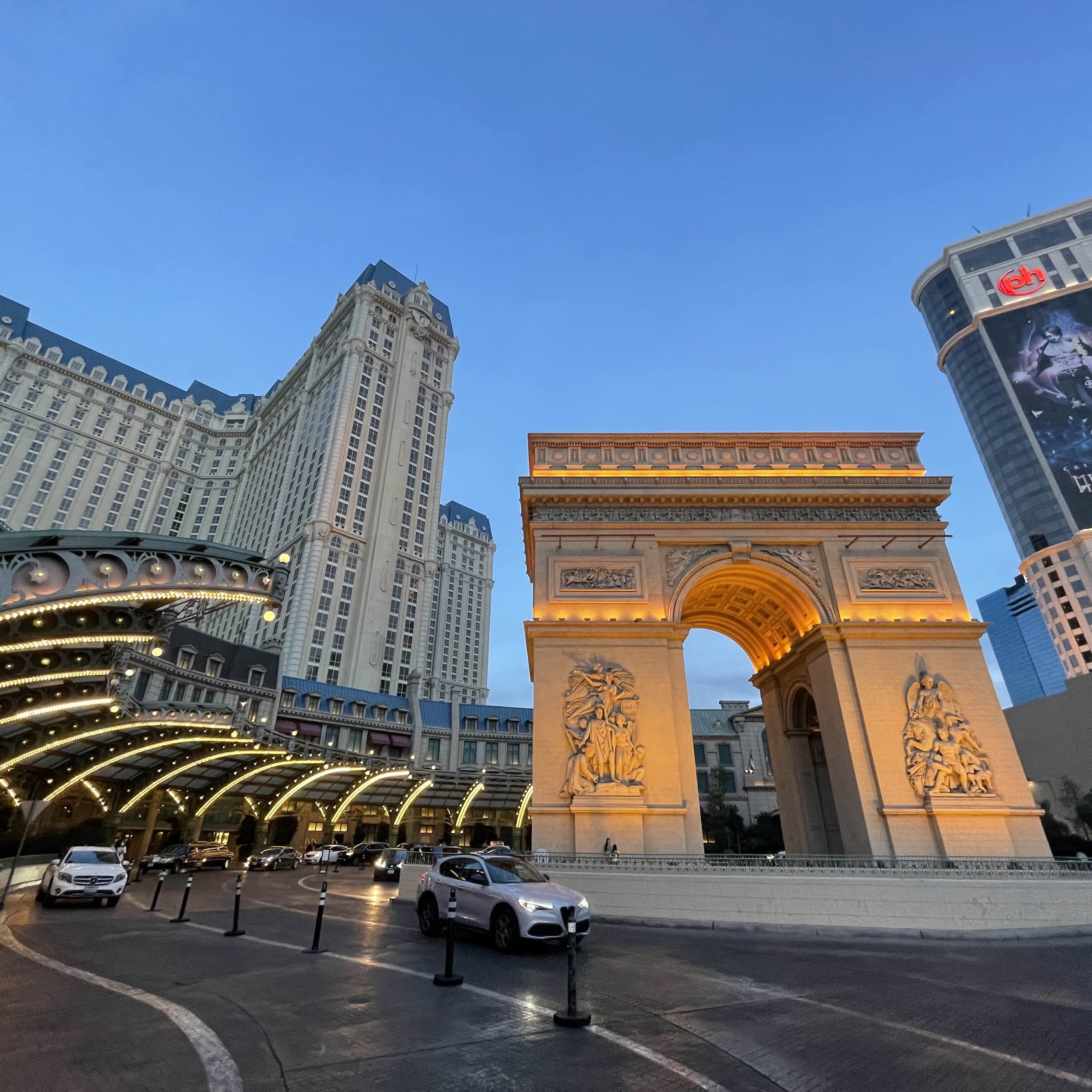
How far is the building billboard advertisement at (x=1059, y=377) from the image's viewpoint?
313 ft

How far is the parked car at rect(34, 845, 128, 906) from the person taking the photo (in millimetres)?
16969

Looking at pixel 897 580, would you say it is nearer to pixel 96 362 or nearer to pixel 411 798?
pixel 411 798

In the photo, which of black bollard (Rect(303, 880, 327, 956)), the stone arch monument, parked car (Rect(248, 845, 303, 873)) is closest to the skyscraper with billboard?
the stone arch monument

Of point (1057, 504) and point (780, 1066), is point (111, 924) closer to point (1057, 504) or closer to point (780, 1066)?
point (780, 1066)

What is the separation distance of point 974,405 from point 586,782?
398 ft

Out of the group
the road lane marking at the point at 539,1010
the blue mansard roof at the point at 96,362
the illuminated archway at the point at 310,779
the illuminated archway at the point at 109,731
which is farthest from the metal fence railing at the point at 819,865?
the blue mansard roof at the point at 96,362

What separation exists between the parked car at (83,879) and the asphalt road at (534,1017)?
534 cm

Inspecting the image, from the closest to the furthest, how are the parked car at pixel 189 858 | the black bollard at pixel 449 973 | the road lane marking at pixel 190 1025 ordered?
1. the road lane marking at pixel 190 1025
2. the black bollard at pixel 449 973
3. the parked car at pixel 189 858

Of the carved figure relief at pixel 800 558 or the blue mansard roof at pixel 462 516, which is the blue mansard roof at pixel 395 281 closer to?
the blue mansard roof at pixel 462 516

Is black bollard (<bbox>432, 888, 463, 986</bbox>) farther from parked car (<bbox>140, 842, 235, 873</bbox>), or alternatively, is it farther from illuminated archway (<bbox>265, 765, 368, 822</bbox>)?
illuminated archway (<bbox>265, 765, 368, 822</bbox>)

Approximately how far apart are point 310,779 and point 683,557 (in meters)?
34.5

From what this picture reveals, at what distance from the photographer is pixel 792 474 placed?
30.4 meters

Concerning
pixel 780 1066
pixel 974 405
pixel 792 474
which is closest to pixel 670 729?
pixel 792 474

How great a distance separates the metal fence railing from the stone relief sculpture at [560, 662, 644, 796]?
2.46m
